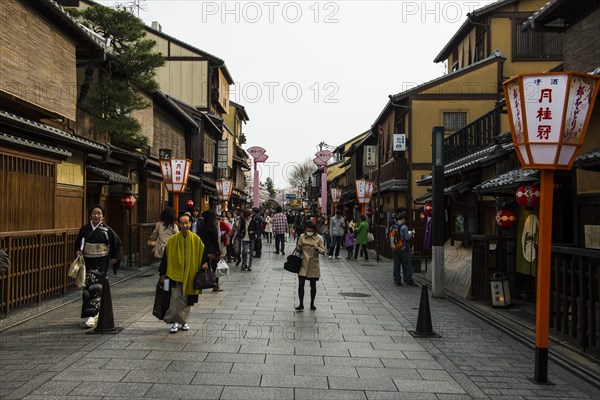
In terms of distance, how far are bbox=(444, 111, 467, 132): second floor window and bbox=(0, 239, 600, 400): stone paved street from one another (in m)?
15.5

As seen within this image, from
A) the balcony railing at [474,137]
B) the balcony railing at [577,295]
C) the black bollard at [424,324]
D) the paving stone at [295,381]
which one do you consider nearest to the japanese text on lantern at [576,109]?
the balcony railing at [577,295]

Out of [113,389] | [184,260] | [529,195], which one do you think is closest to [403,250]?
[529,195]

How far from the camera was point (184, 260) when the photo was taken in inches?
322

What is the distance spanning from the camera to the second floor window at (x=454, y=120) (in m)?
24.7

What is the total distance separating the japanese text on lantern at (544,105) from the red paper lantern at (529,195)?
427 cm

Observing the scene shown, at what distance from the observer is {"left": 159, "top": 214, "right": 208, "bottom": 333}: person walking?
815 centimetres

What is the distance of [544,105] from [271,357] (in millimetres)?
4480

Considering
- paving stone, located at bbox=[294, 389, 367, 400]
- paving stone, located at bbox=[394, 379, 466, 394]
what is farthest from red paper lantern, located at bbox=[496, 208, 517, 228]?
paving stone, located at bbox=[294, 389, 367, 400]

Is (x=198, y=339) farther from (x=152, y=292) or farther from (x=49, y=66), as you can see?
(x=49, y=66)

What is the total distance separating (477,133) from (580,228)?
7.73 m

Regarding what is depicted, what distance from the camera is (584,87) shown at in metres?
6.18

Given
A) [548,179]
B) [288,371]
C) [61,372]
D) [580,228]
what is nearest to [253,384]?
[288,371]

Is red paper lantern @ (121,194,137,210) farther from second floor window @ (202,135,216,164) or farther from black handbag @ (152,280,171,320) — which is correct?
second floor window @ (202,135,216,164)

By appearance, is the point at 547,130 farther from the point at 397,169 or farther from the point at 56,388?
the point at 397,169
